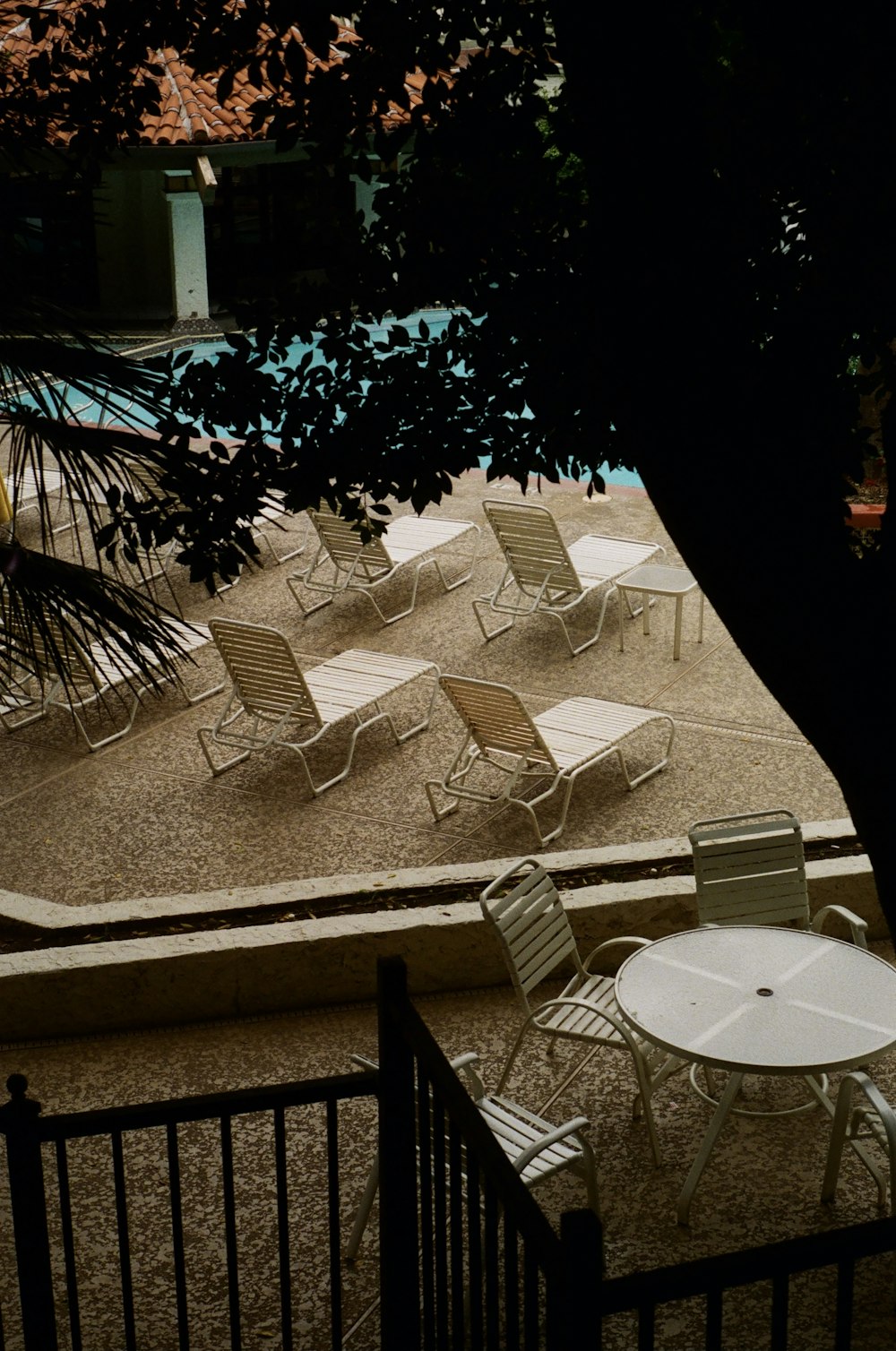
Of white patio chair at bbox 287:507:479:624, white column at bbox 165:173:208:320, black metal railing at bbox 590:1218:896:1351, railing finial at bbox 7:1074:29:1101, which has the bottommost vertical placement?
white patio chair at bbox 287:507:479:624

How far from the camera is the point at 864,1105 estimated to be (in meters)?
5.62

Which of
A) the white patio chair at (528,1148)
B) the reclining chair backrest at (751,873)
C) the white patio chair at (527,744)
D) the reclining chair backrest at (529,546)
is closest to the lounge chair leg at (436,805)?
the white patio chair at (527,744)

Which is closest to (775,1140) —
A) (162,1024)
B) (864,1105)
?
(864,1105)

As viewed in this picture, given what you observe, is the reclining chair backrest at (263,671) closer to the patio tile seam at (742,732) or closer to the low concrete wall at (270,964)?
the patio tile seam at (742,732)

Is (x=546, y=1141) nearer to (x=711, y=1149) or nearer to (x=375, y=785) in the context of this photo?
(x=711, y=1149)

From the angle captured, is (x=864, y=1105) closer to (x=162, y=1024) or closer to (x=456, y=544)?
(x=162, y=1024)

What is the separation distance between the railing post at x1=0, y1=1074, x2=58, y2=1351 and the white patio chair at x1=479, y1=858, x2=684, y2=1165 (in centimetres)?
236

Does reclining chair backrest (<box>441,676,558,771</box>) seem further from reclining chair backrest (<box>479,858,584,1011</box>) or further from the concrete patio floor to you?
reclining chair backrest (<box>479,858,584,1011</box>)

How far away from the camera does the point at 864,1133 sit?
5359mm

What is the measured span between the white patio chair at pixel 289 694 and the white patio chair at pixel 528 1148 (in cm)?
397

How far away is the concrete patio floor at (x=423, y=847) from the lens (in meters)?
5.13

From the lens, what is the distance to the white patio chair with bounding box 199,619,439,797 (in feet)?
29.9

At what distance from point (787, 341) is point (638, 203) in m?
0.60

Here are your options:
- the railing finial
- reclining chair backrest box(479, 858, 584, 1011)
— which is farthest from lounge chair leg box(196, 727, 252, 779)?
the railing finial
